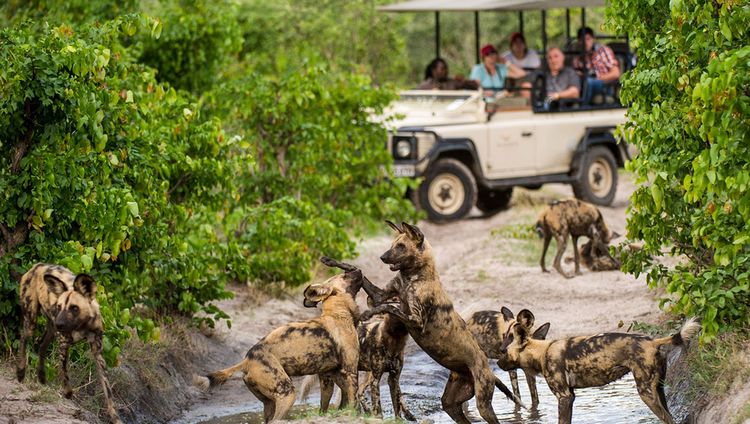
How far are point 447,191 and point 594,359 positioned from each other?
33.6ft

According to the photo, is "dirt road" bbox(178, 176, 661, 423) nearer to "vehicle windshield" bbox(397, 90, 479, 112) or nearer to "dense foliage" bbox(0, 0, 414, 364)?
"dense foliage" bbox(0, 0, 414, 364)

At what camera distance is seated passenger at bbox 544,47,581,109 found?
687 inches

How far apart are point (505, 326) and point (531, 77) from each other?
9603 millimetres

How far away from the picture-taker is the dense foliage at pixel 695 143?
629cm

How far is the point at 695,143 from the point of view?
7.81 metres

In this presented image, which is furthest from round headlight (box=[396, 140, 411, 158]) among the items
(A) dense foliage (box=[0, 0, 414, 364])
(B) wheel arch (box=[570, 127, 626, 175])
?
(B) wheel arch (box=[570, 127, 626, 175])

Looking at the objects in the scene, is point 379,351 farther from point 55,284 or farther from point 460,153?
point 460,153

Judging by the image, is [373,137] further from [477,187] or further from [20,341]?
[20,341]

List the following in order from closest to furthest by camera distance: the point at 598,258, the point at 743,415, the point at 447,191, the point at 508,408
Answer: the point at 743,415, the point at 508,408, the point at 598,258, the point at 447,191

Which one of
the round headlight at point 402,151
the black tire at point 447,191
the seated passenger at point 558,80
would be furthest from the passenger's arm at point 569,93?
the round headlight at point 402,151

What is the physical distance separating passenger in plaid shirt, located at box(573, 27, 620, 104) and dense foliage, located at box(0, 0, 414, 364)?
4.62m

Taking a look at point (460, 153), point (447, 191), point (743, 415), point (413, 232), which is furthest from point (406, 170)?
point (743, 415)

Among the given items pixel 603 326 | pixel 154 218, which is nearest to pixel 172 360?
pixel 154 218

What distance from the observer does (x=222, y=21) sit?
13.3 m
